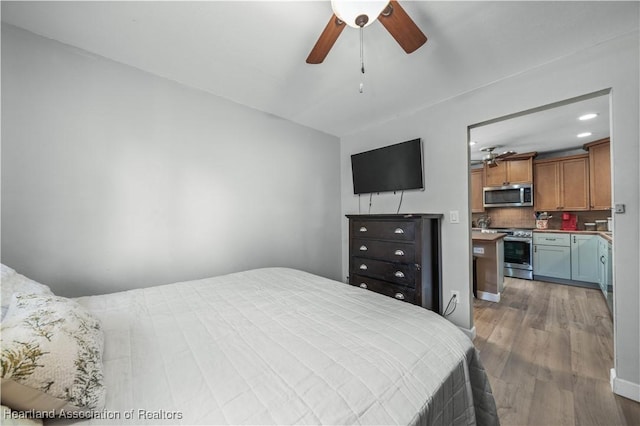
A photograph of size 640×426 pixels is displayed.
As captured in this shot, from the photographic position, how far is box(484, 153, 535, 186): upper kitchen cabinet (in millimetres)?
4449

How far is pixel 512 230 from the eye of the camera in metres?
4.56

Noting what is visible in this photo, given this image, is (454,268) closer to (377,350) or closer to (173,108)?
(377,350)

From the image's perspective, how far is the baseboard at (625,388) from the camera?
4.96 feet

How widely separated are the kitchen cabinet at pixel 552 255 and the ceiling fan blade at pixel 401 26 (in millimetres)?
4613

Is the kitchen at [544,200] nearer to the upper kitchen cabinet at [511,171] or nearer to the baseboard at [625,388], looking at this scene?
the upper kitchen cabinet at [511,171]

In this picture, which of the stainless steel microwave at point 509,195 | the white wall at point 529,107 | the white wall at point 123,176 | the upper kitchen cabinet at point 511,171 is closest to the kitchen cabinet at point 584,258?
the stainless steel microwave at point 509,195

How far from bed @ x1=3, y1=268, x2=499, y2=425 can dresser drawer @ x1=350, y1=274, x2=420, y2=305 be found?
1084 mm

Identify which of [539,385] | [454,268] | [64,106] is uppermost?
[64,106]

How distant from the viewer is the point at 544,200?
4359 millimetres

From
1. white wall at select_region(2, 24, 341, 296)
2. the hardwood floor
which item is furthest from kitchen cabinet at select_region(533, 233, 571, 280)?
white wall at select_region(2, 24, 341, 296)

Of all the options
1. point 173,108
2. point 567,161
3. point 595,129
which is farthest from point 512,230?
point 173,108

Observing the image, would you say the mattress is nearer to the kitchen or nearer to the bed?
the bed

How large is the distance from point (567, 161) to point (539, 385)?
14.0ft

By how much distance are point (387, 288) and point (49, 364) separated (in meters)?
2.35
